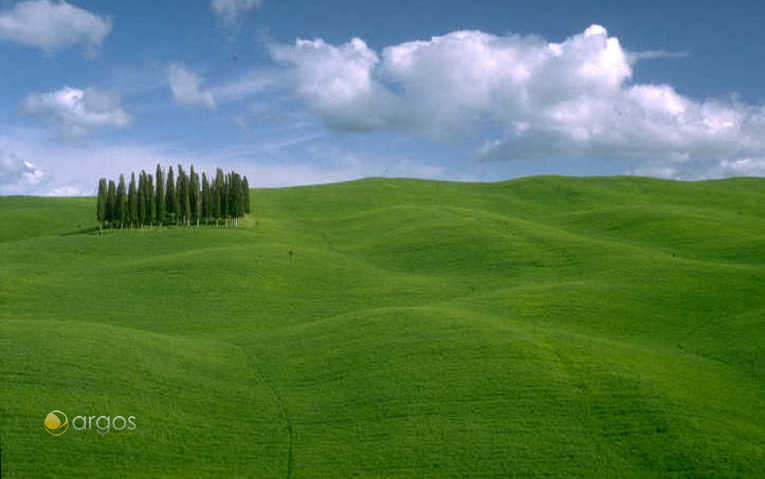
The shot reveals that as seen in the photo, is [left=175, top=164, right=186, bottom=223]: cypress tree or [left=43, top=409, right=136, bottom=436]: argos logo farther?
[left=175, top=164, right=186, bottom=223]: cypress tree

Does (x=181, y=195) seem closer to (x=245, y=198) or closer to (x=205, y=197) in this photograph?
(x=205, y=197)

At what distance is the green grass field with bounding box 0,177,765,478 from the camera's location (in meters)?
20.4

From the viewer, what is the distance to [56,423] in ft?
68.0

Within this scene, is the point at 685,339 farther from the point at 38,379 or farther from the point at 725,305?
the point at 38,379

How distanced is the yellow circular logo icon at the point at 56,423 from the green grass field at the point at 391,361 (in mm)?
360

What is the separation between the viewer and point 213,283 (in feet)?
161

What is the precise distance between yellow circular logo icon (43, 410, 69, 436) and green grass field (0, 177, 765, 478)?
0.36 metres

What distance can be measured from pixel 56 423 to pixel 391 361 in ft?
47.4

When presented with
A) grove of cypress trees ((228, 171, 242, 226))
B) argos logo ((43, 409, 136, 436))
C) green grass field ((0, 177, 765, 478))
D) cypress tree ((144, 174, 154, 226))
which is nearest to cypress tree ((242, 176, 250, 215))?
grove of cypress trees ((228, 171, 242, 226))

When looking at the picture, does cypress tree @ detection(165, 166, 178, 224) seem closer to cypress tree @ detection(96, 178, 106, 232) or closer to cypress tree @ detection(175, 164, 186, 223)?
cypress tree @ detection(175, 164, 186, 223)

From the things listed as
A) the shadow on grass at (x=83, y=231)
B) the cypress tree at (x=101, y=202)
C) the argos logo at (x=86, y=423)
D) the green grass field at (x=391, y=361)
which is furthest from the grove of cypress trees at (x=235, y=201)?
the argos logo at (x=86, y=423)

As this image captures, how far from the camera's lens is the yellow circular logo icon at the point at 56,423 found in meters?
20.3

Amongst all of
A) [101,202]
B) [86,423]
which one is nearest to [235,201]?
[101,202]

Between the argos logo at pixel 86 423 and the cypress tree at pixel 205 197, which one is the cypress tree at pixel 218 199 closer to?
the cypress tree at pixel 205 197
